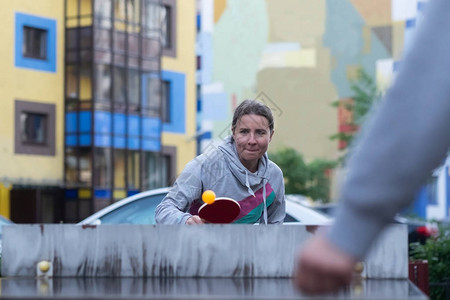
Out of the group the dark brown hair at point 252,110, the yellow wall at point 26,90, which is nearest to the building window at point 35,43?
the yellow wall at point 26,90

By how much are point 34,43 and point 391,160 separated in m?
36.3

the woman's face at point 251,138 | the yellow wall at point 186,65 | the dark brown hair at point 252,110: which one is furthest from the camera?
the yellow wall at point 186,65

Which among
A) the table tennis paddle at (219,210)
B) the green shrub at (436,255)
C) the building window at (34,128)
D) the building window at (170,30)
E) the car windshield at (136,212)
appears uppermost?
the building window at (170,30)

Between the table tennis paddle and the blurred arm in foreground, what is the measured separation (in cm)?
267

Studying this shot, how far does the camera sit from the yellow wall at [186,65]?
42.8 meters

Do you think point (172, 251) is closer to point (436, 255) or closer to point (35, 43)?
point (436, 255)

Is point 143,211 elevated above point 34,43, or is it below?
below

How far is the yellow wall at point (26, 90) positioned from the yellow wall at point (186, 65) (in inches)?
225

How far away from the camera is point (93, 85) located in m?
38.8

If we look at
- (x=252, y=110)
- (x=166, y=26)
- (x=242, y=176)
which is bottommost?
(x=242, y=176)

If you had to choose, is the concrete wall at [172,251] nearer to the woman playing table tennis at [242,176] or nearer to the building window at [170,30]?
the woman playing table tennis at [242,176]

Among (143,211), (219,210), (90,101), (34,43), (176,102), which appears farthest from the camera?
(176,102)

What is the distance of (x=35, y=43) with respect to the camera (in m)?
37.1

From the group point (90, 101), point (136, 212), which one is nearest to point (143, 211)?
point (136, 212)
